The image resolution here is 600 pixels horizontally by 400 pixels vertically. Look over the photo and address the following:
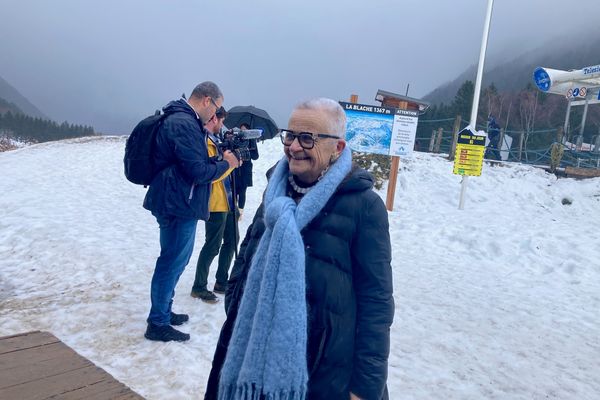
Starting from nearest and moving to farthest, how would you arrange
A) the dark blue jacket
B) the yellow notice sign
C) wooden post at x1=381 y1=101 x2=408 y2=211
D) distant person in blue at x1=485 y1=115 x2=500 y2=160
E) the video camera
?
the dark blue jacket, the video camera, wooden post at x1=381 y1=101 x2=408 y2=211, the yellow notice sign, distant person in blue at x1=485 y1=115 x2=500 y2=160

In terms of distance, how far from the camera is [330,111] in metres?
1.96

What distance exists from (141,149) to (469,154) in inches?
378

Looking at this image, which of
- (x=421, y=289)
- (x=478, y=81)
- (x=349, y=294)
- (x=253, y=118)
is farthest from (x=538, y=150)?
(x=349, y=294)

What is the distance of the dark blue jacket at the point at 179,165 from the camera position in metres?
3.47

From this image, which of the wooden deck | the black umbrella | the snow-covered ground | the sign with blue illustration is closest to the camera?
the wooden deck

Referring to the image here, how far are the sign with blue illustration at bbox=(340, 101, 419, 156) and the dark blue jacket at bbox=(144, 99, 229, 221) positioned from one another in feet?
23.6

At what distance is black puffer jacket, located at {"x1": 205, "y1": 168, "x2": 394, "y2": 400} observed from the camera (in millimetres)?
1788

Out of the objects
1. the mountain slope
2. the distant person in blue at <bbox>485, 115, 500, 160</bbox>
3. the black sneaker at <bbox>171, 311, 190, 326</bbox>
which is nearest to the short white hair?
the black sneaker at <bbox>171, 311, 190, 326</bbox>

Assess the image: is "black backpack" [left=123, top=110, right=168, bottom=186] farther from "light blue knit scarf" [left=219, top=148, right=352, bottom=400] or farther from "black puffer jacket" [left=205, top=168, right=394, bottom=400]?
"black puffer jacket" [left=205, top=168, right=394, bottom=400]

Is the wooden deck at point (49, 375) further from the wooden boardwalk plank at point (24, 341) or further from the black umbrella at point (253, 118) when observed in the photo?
the black umbrella at point (253, 118)

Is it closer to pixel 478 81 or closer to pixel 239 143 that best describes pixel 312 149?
pixel 239 143

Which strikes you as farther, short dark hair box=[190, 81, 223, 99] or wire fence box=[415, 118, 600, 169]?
wire fence box=[415, 118, 600, 169]

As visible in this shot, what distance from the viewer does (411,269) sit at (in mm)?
7234

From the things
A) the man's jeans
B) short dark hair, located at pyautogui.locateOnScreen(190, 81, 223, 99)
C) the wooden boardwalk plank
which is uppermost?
short dark hair, located at pyautogui.locateOnScreen(190, 81, 223, 99)
